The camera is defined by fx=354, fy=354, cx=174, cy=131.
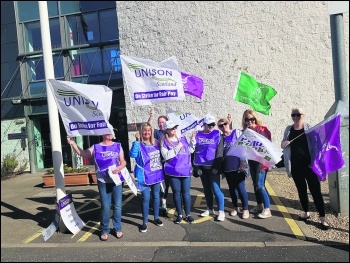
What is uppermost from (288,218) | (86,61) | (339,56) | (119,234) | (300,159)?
(86,61)

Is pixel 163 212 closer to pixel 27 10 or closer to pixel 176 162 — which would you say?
pixel 176 162

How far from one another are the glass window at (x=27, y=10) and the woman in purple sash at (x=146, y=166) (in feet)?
38.1

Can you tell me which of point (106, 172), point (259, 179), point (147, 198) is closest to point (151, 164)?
point (147, 198)

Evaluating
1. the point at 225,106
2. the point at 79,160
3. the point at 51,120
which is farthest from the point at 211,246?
the point at 79,160

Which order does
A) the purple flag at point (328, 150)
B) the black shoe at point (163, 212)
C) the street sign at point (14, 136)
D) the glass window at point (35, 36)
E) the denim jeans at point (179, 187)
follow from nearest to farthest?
1. the purple flag at point (328, 150)
2. the denim jeans at point (179, 187)
3. the black shoe at point (163, 212)
4. the glass window at point (35, 36)
5. the street sign at point (14, 136)

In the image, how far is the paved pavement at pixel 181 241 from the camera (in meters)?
4.50

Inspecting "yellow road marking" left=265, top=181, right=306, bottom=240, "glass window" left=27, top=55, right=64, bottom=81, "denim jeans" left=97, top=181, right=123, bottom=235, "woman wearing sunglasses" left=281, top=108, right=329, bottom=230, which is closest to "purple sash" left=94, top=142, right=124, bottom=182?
"denim jeans" left=97, top=181, right=123, bottom=235

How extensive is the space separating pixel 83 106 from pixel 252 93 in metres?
3.43

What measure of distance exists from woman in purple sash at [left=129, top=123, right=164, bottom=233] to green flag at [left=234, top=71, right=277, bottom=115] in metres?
2.26

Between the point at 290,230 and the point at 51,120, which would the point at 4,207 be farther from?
the point at 290,230

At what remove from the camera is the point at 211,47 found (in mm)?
12047

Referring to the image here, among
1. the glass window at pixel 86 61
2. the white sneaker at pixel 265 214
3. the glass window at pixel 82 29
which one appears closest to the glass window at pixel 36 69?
the glass window at pixel 86 61

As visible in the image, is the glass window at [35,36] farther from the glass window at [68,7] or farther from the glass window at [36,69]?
the glass window at [68,7]

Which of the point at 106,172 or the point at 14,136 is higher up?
the point at 14,136
